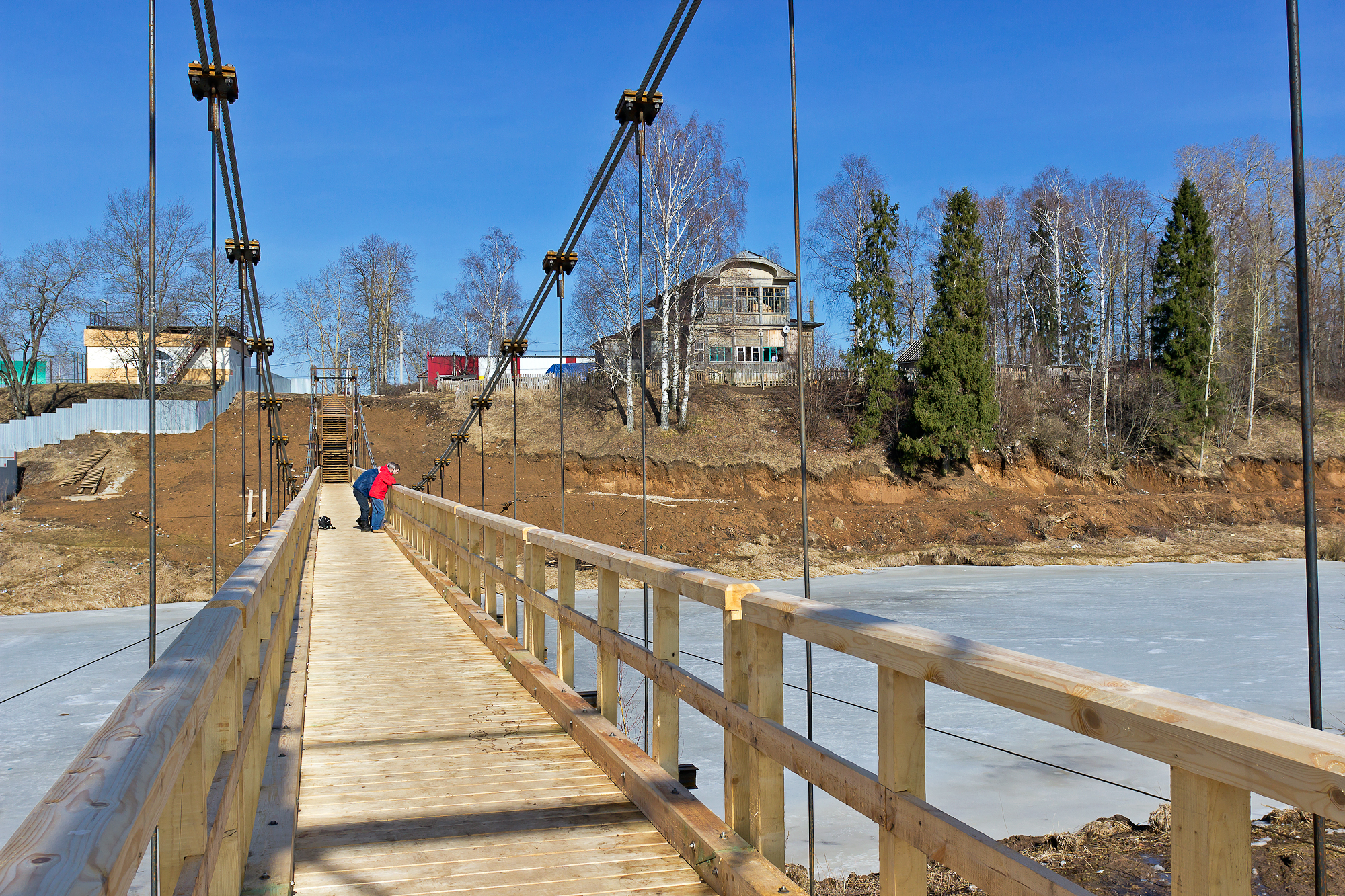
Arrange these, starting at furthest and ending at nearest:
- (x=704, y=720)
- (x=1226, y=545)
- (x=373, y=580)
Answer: (x=1226, y=545) < (x=373, y=580) < (x=704, y=720)

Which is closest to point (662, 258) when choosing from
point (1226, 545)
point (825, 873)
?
point (1226, 545)

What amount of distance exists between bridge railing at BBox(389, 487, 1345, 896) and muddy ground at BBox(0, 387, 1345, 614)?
14607mm

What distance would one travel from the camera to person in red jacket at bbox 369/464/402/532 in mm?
16891

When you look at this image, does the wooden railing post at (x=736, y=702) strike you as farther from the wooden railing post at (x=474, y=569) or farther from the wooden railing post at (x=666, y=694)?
the wooden railing post at (x=474, y=569)

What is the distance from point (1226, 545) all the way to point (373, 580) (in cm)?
2221

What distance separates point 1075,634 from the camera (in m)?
13.3

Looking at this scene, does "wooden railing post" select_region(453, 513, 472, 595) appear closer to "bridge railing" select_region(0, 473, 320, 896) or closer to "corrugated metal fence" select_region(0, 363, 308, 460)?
"bridge railing" select_region(0, 473, 320, 896)

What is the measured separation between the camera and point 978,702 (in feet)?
33.0

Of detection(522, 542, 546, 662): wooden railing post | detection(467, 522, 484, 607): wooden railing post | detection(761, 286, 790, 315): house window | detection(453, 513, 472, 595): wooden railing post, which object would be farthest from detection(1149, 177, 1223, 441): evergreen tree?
detection(522, 542, 546, 662): wooden railing post

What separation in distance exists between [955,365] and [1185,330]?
6741 millimetres

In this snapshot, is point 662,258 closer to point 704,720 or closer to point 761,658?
point 704,720

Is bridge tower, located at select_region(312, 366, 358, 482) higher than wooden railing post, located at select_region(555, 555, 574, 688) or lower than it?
higher

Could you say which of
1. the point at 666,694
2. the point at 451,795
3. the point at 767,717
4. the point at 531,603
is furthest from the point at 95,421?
the point at 767,717

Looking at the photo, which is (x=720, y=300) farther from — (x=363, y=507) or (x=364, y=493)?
(x=364, y=493)
